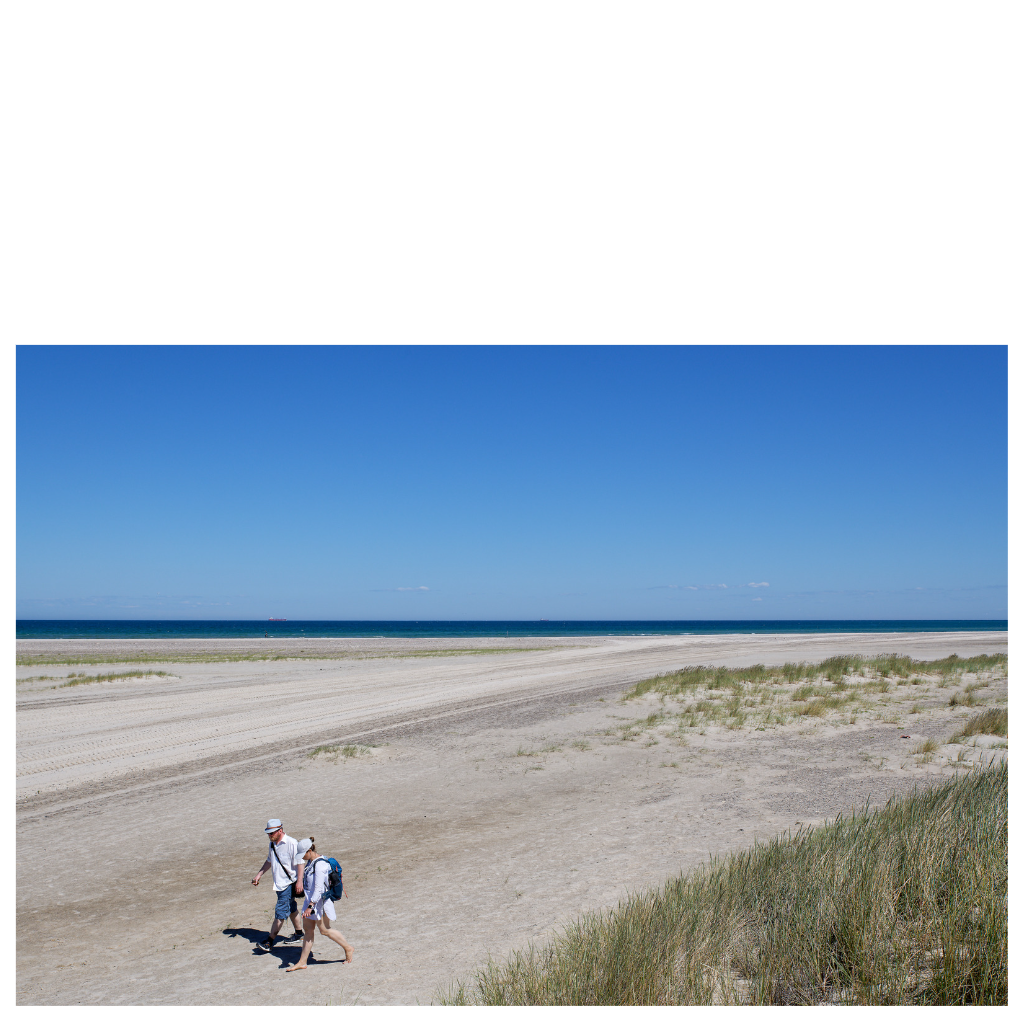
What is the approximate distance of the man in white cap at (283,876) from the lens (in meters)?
6.34

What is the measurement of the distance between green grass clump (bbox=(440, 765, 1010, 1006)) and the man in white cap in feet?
6.54

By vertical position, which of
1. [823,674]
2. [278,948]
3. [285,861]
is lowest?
[823,674]

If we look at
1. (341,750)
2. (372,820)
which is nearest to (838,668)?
(341,750)

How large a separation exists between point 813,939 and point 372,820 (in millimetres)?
7308

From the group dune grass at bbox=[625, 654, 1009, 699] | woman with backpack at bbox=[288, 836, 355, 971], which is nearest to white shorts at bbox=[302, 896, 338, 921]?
A: woman with backpack at bbox=[288, 836, 355, 971]

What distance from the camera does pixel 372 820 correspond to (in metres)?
10.4

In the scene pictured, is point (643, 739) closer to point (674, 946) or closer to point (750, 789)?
point (750, 789)

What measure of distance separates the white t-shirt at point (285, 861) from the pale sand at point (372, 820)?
Answer: 24.3 inches

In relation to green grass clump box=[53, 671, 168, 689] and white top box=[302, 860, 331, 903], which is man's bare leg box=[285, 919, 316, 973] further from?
green grass clump box=[53, 671, 168, 689]

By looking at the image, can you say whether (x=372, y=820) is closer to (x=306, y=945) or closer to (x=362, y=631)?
(x=306, y=945)

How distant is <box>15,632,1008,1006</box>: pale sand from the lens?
6.18 metres

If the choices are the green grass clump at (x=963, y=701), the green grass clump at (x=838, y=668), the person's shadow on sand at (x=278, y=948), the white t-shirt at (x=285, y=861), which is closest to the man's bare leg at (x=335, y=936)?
the person's shadow on sand at (x=278, y=948)

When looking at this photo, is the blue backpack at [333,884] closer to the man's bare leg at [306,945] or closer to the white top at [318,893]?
the white top at [318,893]
